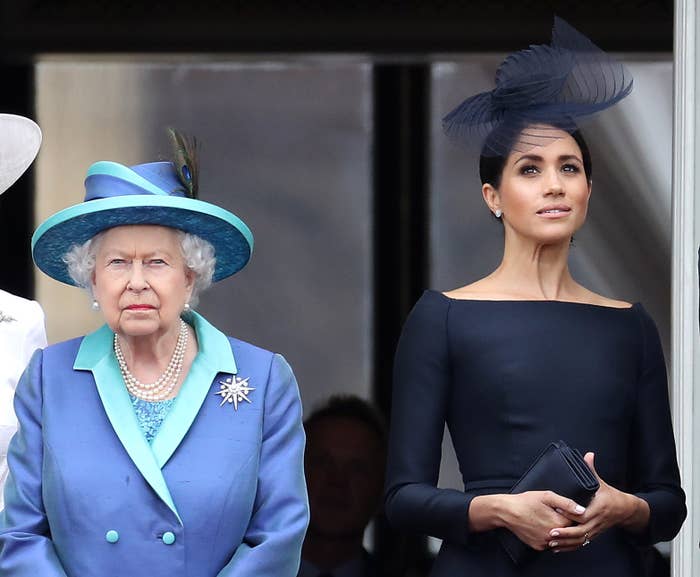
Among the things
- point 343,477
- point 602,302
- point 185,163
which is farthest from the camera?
point 343,477

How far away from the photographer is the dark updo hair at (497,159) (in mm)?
4758

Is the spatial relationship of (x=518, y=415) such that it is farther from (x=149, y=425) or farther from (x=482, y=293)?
(x=149, y=425)

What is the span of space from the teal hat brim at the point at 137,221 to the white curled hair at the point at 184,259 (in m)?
0.01

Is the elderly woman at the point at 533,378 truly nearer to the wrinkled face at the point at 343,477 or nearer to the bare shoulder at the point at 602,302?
the bare shoulder at the point at 602,302

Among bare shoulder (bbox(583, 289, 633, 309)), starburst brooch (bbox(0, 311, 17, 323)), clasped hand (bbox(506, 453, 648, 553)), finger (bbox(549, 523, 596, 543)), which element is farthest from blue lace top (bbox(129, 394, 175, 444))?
bare shoulder (bbox(583, 289, 633, 309))

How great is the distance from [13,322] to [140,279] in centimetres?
79

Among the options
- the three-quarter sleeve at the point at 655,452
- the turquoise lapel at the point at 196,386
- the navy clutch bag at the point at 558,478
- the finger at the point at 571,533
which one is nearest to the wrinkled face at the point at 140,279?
the turquoise lapel at the point at 196,386

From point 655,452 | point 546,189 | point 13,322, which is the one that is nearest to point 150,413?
point 13,322

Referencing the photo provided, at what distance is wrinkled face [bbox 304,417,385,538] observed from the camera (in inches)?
261

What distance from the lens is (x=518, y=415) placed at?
15.1 ft

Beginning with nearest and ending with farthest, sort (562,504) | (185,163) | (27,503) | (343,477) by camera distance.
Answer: (562,504)
(27,503)
(185,163)
(343,477)

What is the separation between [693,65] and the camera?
5.89 m

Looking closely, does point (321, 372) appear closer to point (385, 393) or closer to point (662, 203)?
point (385, 393)

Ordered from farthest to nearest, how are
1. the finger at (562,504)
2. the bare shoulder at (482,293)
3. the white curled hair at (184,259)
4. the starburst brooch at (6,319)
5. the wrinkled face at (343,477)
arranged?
the wrinkled face at (343,477)
the starburst brooch at (6,319)
the bare shoulder at (482,293)
the white curled hair at (184,259)
the finger at (562,504)
